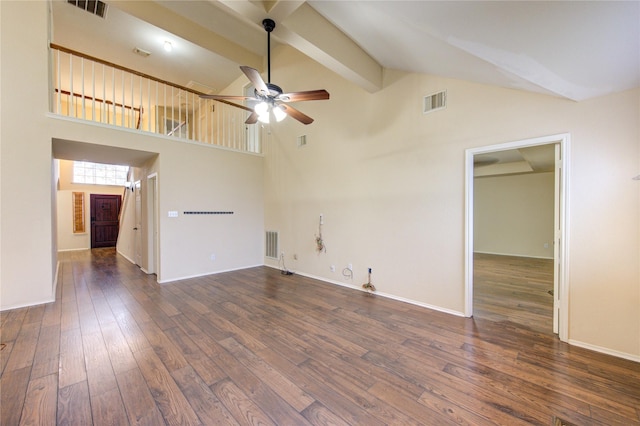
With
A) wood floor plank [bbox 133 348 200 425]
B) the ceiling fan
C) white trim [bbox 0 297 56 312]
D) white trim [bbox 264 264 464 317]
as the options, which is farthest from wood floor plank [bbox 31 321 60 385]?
white trim [bbox 264 264 464 317]

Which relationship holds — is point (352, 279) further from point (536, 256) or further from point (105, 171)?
point (105, 171)

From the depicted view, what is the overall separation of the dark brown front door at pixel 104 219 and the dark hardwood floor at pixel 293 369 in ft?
25.0

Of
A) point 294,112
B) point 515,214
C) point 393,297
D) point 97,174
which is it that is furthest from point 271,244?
point 97,174

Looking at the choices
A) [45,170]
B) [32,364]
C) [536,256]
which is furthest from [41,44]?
[536,256]

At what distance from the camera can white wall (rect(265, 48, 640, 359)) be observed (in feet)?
7.82

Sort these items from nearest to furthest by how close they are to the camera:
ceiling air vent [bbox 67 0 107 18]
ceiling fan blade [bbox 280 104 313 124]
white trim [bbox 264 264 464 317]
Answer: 1. ceiling fan blade [bbox 280 104 313 124]
2. white trim [bbox 264 264 464 317]
3. ceiling air vent [bbox 67 0 107 18]

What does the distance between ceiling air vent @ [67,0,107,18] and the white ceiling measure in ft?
0.36

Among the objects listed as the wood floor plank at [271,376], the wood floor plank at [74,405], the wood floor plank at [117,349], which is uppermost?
the wood floor plank at [74,405]

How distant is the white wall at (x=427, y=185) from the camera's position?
2.38 meters

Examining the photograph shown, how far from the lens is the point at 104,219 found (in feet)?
32.0

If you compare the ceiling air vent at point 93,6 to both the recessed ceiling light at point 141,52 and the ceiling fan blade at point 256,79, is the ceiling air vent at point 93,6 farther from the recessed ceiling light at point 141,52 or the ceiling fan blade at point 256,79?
the ceiling fan blade at point 256,79

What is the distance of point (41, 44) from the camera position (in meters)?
3.59

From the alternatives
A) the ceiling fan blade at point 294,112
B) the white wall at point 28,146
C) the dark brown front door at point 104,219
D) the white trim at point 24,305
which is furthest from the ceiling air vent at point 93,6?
the dark brown front door at point 104,219

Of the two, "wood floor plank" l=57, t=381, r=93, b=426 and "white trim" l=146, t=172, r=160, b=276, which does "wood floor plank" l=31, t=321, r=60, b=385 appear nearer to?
"wood floor plank" l=57, t=381, r=93, b=426
